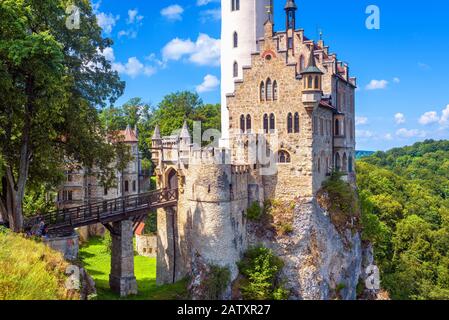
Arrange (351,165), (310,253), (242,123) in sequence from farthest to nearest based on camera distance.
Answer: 1. (351,165)
2. (242,123)
3. (310,253)

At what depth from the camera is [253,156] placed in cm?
3434

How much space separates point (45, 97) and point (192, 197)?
13.1 metres

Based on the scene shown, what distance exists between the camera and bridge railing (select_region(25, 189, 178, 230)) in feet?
86.5

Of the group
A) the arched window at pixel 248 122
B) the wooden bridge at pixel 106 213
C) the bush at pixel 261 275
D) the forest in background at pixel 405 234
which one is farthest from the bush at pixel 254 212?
the forest in background at pixel 405 234

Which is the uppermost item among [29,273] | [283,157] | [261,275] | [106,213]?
[283,157]

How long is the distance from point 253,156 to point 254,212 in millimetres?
4240

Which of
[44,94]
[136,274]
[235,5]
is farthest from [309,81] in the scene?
[136,274]

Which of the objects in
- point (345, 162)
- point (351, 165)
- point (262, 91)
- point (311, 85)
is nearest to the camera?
point (311, 85)

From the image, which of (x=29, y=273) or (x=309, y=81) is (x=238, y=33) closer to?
(x=309, y=81)

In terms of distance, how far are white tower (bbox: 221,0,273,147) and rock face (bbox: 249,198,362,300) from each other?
10546 millimetres

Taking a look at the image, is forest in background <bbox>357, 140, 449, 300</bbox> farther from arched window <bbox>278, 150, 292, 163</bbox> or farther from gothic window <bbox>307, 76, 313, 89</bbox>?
gothic window <bbox>307, 76, 313, 89</bbox>
